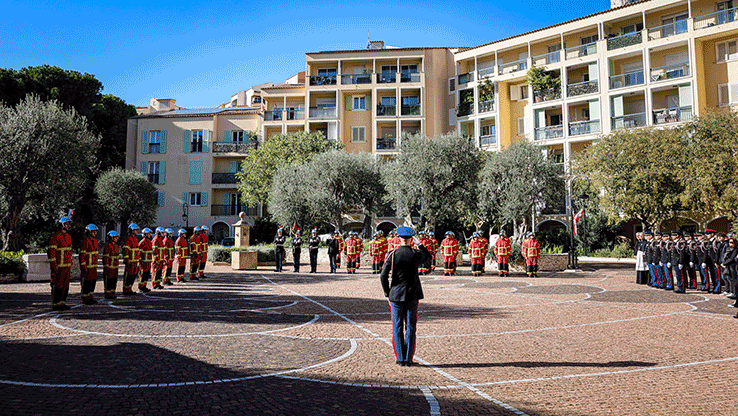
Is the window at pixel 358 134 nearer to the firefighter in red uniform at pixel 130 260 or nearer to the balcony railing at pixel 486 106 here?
the balcony railing at pixel 486 106

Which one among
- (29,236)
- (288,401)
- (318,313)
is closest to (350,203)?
(318,313)

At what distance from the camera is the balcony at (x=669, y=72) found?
38.3 m

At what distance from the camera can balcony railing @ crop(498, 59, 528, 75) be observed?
46.0m

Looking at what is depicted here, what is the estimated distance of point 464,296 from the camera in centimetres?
1531

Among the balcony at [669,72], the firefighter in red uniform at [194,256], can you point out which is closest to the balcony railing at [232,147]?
the firefighter in red uniform at [194,256]

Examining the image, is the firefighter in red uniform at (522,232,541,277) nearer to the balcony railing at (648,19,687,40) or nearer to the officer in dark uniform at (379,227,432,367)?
the officer in dark uniform at (379,227,432,367)

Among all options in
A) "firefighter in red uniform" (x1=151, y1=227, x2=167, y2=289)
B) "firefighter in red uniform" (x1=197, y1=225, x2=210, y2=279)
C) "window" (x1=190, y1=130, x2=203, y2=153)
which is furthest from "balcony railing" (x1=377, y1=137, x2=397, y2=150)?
"firefighter in red uniform" (x1=151, y1=227, x2=167, y2=289)

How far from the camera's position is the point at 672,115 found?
38.3m

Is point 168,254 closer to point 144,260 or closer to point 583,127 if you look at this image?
point 144,260

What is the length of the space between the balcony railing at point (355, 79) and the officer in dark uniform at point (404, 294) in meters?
44.5

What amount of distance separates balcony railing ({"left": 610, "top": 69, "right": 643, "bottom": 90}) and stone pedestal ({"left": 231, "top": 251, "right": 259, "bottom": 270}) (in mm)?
31800

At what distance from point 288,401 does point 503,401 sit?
2.38m

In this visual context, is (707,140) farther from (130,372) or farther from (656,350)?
(130,372)

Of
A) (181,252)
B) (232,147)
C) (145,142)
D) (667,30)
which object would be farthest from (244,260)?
(667,30)
